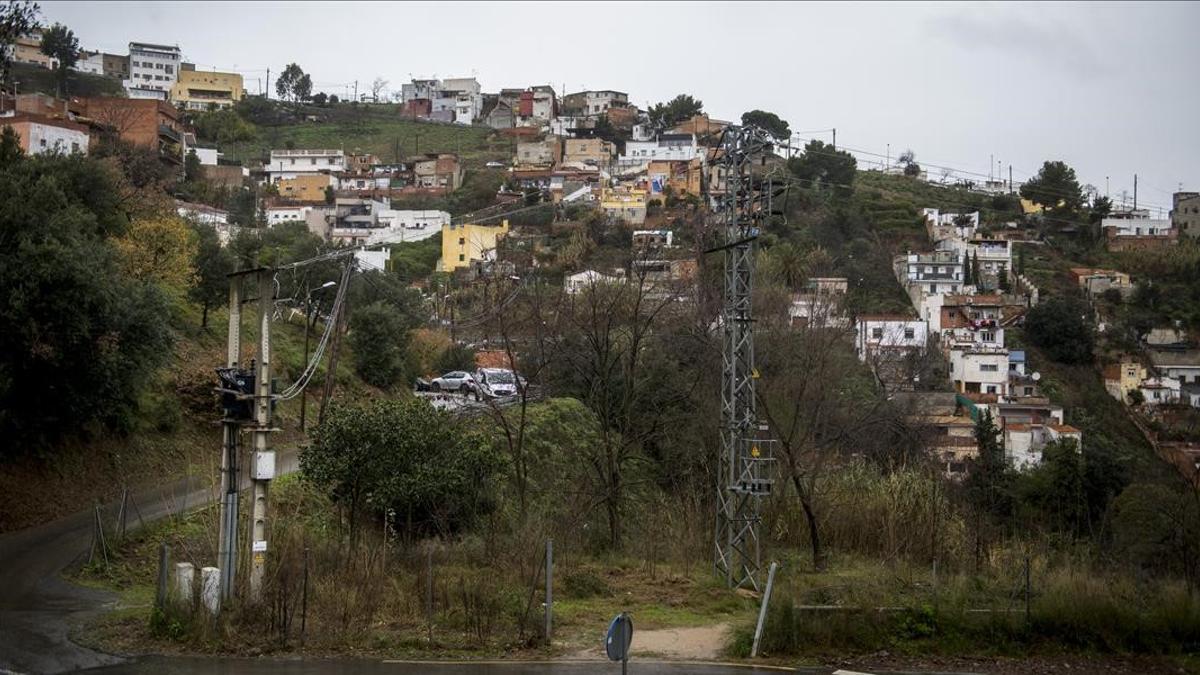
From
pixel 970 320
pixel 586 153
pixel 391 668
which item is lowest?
pixel 391 668

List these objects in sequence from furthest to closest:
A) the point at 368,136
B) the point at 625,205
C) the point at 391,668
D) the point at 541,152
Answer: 1. the point at 368,136
2. the point at 541,152
3. the point at 625,205
4. the point at 391,668

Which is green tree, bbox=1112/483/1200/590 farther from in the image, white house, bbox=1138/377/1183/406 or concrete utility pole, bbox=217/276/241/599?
white house, bbox=1138/377/1183/406

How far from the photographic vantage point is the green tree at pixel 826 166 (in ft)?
297

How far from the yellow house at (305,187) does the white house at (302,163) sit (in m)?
2.10

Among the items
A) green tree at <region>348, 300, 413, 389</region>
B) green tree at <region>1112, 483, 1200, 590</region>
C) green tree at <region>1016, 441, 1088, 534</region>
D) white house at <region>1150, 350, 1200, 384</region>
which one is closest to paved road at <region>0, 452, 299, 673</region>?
green tree at <region>348, 300, 413, 389</region>

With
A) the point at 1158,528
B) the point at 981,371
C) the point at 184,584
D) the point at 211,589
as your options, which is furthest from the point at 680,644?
the point at 981,371

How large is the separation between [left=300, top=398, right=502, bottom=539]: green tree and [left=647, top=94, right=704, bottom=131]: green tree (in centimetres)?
10289

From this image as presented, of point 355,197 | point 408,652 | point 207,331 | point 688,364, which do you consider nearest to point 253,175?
point 355,197

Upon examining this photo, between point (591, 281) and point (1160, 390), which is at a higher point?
point (591, 281)

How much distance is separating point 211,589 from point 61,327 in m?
7.55

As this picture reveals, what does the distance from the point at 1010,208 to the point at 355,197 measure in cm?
5440

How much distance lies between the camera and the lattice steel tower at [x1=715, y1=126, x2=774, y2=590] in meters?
15.2

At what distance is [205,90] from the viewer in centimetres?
11656

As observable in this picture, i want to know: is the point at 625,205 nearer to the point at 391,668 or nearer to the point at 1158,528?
the point at 1158,528
